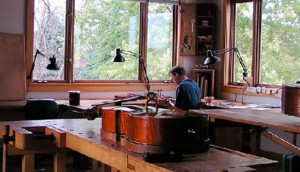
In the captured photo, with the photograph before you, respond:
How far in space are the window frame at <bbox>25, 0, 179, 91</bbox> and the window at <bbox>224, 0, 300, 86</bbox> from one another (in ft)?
3.03

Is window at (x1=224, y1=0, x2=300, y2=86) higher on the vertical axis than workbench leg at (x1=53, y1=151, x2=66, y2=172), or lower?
higher

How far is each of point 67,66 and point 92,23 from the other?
0.71 meters

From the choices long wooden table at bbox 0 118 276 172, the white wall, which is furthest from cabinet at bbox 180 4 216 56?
long wooden table at bbox 0 118 276 172

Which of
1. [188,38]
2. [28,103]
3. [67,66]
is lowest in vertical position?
[28,103]

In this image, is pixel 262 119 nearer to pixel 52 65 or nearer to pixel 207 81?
pixel 52 65

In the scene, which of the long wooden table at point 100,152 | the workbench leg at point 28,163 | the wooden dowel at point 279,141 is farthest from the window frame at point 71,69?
the wooden dowel at point 279,141

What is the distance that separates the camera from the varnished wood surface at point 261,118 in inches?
165

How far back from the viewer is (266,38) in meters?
6.88

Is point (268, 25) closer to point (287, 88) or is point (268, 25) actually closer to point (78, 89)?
point (78, 89)

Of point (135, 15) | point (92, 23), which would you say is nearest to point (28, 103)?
point (92, 23)

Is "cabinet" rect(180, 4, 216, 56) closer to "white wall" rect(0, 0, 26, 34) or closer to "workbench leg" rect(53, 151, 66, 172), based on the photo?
"white wall" rect(0, 0, 26, 34)

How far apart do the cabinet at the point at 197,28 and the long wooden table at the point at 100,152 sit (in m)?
4.35

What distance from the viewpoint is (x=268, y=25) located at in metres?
6.85

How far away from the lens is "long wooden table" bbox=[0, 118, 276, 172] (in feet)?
6.64
